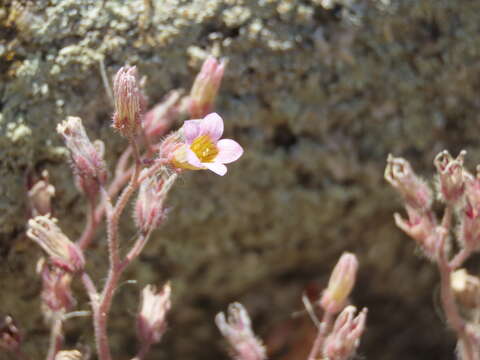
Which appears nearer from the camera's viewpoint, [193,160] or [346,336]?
[193,160]

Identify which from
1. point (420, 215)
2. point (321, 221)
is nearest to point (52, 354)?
point (321, 221)

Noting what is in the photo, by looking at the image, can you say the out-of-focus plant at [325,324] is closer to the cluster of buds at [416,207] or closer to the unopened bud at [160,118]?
the cluster of buds at [416,207]

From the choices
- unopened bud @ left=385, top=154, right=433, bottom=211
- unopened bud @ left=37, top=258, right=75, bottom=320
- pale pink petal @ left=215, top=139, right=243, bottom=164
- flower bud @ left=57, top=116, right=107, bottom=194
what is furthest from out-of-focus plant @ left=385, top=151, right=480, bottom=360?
unopened bud @ left=37, top=258, right=75, bottom=320

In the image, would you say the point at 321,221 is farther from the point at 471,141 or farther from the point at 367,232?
the point at 471,141

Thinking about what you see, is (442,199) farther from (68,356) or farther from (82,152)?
(68,356)

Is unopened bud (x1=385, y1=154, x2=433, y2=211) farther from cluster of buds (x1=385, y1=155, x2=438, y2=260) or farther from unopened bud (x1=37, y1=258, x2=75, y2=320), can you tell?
unopened bud (x1=37, y1=258, x2=75, y2=320)

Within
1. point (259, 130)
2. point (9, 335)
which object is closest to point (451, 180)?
point (259, 130)
